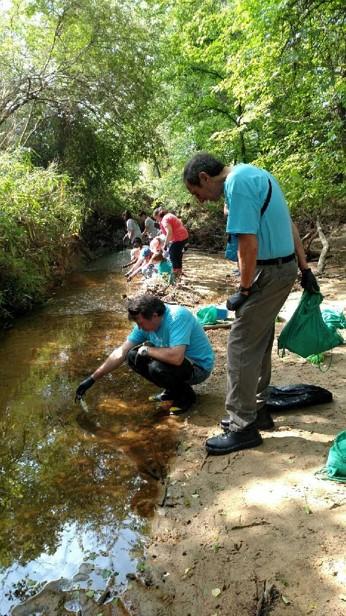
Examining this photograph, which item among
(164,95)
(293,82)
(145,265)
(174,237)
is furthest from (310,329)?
(164,95)

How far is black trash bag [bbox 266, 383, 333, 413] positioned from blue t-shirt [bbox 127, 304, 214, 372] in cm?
66

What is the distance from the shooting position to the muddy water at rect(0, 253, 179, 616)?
237cm

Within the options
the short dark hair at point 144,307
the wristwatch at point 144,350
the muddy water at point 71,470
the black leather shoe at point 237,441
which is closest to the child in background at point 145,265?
the muddy water at point 71,470

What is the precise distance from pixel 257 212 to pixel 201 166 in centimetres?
45

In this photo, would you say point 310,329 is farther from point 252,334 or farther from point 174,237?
point 174,237

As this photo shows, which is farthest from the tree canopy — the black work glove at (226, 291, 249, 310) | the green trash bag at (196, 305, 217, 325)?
the black work glove at (226, 291, 249, 310)

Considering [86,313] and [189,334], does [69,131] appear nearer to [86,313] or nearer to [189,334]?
[86,313]

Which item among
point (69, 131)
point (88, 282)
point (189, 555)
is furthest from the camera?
point (69, 131)

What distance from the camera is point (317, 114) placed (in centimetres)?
780

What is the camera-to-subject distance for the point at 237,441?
299cm

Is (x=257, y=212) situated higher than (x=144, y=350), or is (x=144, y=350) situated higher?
(x=257, y=212)

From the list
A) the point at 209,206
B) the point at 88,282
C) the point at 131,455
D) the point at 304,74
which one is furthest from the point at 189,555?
the point at 209,206

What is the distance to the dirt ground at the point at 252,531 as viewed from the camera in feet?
6.30

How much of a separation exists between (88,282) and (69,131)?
644cm
